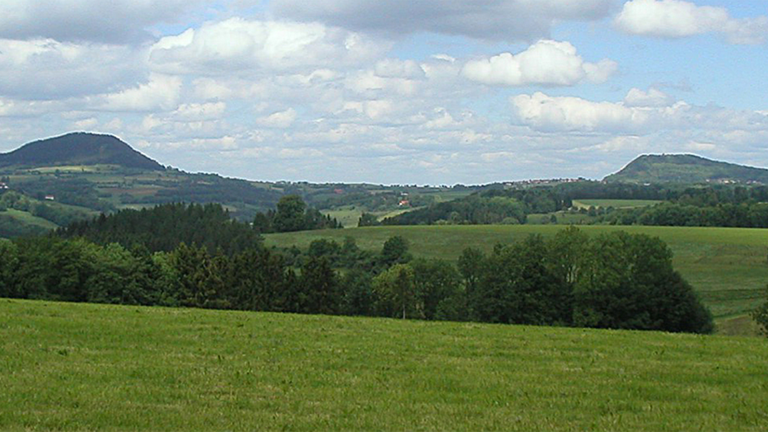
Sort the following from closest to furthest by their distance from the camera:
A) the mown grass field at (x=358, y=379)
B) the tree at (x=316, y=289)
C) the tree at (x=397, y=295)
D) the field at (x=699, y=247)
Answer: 1. the mown grass field at (x=358, y=379)
2. the tree at (x=316, y=289)
3. the field at (x=699, y=247)
4. the tree at (x=397, y=295)

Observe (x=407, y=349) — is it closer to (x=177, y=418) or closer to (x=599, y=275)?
(x=177, y=418)

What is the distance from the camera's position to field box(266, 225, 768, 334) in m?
81.4

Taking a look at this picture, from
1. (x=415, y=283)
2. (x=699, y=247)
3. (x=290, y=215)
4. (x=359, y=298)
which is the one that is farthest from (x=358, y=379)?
(x=290, y=215)

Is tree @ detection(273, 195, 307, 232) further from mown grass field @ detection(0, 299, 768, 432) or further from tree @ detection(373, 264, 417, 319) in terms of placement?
mown grass field @ detection(0, 299, 768, 432)

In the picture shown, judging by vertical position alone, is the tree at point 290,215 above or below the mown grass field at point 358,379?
below

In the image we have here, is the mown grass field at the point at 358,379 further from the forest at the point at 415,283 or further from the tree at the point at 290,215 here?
the tree at the point at 290,215

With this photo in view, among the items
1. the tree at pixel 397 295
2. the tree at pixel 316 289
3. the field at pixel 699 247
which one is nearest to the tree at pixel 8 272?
the tree at pixel 316 289

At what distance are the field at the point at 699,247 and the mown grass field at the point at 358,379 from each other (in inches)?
1907

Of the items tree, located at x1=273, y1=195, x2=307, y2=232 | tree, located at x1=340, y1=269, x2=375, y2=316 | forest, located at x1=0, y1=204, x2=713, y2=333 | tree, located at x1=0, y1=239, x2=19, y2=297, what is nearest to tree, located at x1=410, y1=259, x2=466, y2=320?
forest, located at x1=0, y1=204, x2=713, y2=333

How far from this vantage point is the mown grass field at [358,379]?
13227 millimetres

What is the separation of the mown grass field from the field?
48433 millimetres

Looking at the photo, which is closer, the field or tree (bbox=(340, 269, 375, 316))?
the field

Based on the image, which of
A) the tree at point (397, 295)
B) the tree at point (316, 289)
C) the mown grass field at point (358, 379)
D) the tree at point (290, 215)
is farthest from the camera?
the tree at point (290, 215)

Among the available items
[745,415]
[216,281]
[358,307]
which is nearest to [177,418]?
[745,415]
